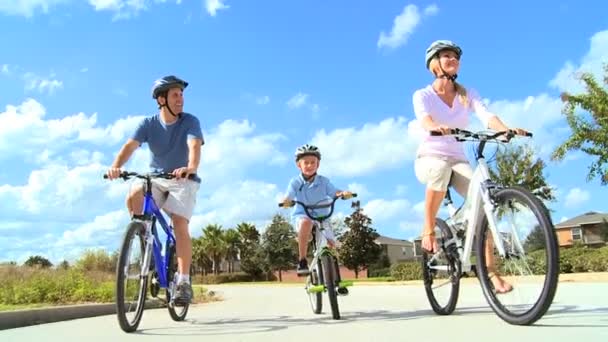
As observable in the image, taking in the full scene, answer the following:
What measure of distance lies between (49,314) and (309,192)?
11.1ft

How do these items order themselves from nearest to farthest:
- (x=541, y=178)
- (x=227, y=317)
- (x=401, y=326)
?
(x=401, y=326), (x=227, y=317), (x=541, y=178)

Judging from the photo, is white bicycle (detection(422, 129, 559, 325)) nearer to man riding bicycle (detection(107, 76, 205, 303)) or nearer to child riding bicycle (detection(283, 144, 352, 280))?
child riding bicycle (detection(283, 144, 352, 280))

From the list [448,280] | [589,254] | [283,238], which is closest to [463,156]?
[448,280]

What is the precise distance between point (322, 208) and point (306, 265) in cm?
70

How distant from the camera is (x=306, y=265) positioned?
6867mm

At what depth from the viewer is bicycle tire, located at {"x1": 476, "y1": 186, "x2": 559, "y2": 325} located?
395 centimetres

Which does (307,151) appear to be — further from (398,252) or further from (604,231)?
(398,252)

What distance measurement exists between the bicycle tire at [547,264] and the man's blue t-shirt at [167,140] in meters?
2.75

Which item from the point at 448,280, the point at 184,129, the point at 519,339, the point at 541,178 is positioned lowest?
the point at 519,339

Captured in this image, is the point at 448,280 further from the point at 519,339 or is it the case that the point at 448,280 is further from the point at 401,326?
the point at 519,339

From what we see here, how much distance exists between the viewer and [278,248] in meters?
69.4

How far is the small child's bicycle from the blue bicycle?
1.45m

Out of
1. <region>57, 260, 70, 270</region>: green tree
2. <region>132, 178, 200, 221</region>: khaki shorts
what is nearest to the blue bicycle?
<region>132, 178, 200, 221</region>: khaki shorts

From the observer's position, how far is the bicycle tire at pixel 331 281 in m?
5.75
